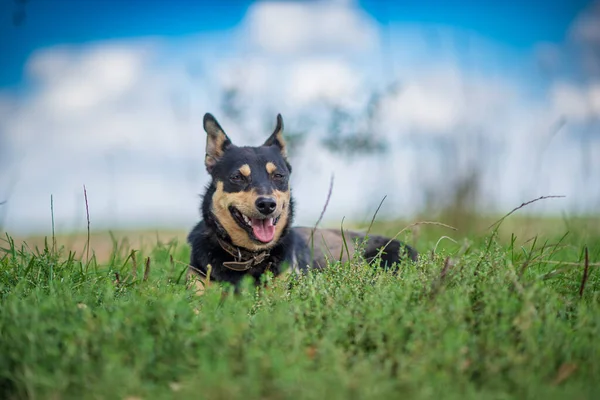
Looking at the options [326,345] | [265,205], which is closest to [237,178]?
[265,205]

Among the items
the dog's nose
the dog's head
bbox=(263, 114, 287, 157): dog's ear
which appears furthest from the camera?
bbox=(263, 114, 287, 157): dog's ear

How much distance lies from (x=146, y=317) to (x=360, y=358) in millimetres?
972

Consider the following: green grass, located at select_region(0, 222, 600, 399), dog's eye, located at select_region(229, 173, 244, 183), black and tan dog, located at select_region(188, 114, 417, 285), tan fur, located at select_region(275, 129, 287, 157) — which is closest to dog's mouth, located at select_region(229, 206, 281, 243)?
black and tan dog, located at select_region(188, 114, 417, 285)

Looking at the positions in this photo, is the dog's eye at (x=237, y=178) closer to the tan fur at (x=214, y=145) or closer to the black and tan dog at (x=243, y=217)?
the black and tan dog at (x=243, y=217)

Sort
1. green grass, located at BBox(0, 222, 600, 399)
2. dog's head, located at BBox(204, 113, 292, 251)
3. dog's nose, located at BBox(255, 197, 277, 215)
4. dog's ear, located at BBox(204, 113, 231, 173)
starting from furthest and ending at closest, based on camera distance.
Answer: dog's ear, located at BBox(204, 113, 231, 173) → dog's head, located at BBox(204, 113, 292, 251) → dog's nose, located at BBox(255, 197, 277, 215) → green grass, located at BBox(0, 222, 600, 399)

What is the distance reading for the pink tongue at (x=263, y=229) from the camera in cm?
429

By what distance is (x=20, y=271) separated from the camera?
3707 millimetres

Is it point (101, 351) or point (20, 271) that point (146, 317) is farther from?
point (20, 271)

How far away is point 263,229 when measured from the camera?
4.31 meters

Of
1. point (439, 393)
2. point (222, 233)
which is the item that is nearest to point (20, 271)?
point (222, 233)

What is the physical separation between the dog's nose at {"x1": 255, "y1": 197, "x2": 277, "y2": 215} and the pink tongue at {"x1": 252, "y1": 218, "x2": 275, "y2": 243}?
0.44 feet

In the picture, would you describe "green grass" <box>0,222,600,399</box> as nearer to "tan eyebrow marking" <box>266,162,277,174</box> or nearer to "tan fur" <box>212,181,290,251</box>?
"tan fur" <box>212,181,290,251</box>

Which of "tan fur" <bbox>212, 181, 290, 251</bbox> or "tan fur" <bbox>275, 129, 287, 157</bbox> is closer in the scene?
"tan fur" <bbox>212, 181, 290, 251</bbox>

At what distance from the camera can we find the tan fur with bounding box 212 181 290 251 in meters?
4.26
